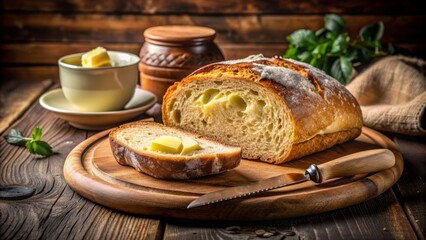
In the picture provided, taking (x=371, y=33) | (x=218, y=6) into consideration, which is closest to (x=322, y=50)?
(x=371, y=33)

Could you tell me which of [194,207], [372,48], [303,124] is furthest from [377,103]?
[194,207]

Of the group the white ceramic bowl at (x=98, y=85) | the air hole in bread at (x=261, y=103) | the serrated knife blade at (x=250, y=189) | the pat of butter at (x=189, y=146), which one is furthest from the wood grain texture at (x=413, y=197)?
the white ceramic bowl at (x=98, y=85)

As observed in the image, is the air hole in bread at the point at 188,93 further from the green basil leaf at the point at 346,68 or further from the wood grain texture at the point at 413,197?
the green basil leaf at the point at 346,68

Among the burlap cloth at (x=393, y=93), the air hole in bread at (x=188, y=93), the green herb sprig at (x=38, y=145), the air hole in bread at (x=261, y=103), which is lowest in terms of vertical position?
the green herb sprig at (x=38, y=145)

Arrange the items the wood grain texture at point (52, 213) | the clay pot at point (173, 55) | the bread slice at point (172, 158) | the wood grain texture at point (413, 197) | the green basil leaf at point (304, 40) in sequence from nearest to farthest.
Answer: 1. the wood grain texture at point (52, 213)
2. the wood grain texture at point (413, 197)
3. the bread slice at point (172, 158)
4. the clay pot at point (173, 55)
5. the green basil leaf at point (304, 40)

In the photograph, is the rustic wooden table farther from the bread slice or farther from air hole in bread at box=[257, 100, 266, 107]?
air hole in bread at box=[257, 100, 266, 107]

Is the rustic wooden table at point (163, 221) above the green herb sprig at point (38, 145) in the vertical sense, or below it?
above

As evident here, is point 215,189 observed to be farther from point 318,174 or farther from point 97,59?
point 97,59
